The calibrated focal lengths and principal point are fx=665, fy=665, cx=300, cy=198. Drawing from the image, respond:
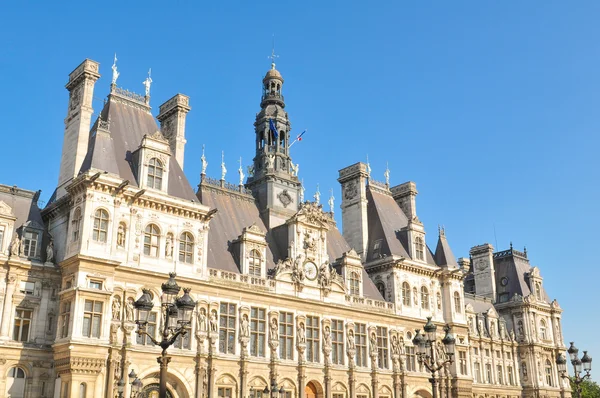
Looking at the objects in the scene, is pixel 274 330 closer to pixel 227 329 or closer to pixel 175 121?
pixel 227 329

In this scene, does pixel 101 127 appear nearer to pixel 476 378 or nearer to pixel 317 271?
Answer: pixel 317 271

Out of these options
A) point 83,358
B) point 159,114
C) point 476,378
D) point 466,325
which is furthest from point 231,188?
point 476,378

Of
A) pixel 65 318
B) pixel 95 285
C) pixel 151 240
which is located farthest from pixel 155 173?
pixel 65 318

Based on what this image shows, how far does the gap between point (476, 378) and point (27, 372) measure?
1906 inches

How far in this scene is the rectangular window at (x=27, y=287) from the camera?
4156 cm

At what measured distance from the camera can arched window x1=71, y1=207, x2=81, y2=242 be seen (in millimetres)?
42219

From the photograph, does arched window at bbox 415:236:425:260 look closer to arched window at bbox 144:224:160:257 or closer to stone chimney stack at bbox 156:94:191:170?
stone chimney stack at bbox 156:94:191:170

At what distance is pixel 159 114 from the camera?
56.1m

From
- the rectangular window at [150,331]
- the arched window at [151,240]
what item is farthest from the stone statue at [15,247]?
the rectangular window at [150,331]

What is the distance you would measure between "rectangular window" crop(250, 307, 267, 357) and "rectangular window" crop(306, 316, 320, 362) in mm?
4376

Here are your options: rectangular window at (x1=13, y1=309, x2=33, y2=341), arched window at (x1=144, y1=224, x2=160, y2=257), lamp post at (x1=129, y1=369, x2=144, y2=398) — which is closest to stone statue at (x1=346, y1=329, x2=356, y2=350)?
arched window at (x1=144, y1=224, x2=160, y2=257)

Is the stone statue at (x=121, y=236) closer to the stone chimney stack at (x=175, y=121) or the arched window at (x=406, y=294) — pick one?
the stone chimney stack at (x=175, y=121)

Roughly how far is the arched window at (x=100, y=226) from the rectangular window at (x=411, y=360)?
1201 inches

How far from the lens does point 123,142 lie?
48219 millimetres
